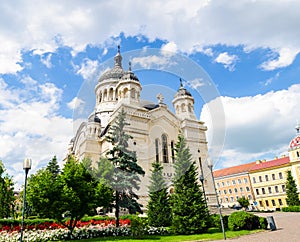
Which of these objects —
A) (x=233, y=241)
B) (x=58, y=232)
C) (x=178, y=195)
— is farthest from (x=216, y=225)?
(x=58, y=232)

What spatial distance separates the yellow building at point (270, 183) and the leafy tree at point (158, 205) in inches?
1445

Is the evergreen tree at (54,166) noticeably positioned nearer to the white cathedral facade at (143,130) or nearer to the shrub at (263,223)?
the white cathedral facade at (143,130)

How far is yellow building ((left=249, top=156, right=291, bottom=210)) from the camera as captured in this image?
4606 cm

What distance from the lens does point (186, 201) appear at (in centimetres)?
1521

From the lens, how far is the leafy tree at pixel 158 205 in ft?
56.6

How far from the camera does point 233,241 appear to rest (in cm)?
1091

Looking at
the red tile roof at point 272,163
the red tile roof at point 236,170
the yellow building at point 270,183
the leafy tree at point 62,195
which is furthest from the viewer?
the red tile roof at point 236,170

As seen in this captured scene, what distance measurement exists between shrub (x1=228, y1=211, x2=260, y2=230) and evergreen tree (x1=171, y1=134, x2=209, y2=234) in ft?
5.05

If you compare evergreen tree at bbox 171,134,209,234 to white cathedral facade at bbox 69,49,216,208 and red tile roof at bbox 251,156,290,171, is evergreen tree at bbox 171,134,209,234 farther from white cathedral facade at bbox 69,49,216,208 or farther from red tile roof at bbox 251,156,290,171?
red tile roof at bbox 251,156,290,171

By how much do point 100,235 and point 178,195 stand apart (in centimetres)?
532

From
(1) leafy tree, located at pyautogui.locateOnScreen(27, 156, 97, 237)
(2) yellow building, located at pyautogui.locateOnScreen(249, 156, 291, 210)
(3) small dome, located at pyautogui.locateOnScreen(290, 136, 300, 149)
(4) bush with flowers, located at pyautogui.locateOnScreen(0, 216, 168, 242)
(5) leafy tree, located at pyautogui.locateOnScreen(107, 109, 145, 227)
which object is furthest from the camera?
(2) yellow building, located at pyautogui.locateOnScreen(249, 156, 291, 210)

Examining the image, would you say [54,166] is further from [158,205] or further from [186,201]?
[186,201]

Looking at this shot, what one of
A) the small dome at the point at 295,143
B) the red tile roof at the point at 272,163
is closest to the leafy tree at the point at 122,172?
the small dome at the point at 295,143

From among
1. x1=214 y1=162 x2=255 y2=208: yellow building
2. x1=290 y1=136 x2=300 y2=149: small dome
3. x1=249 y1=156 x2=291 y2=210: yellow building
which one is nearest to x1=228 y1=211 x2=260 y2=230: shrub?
x1=290 y1=136 x2=300 y2=149: small dome
